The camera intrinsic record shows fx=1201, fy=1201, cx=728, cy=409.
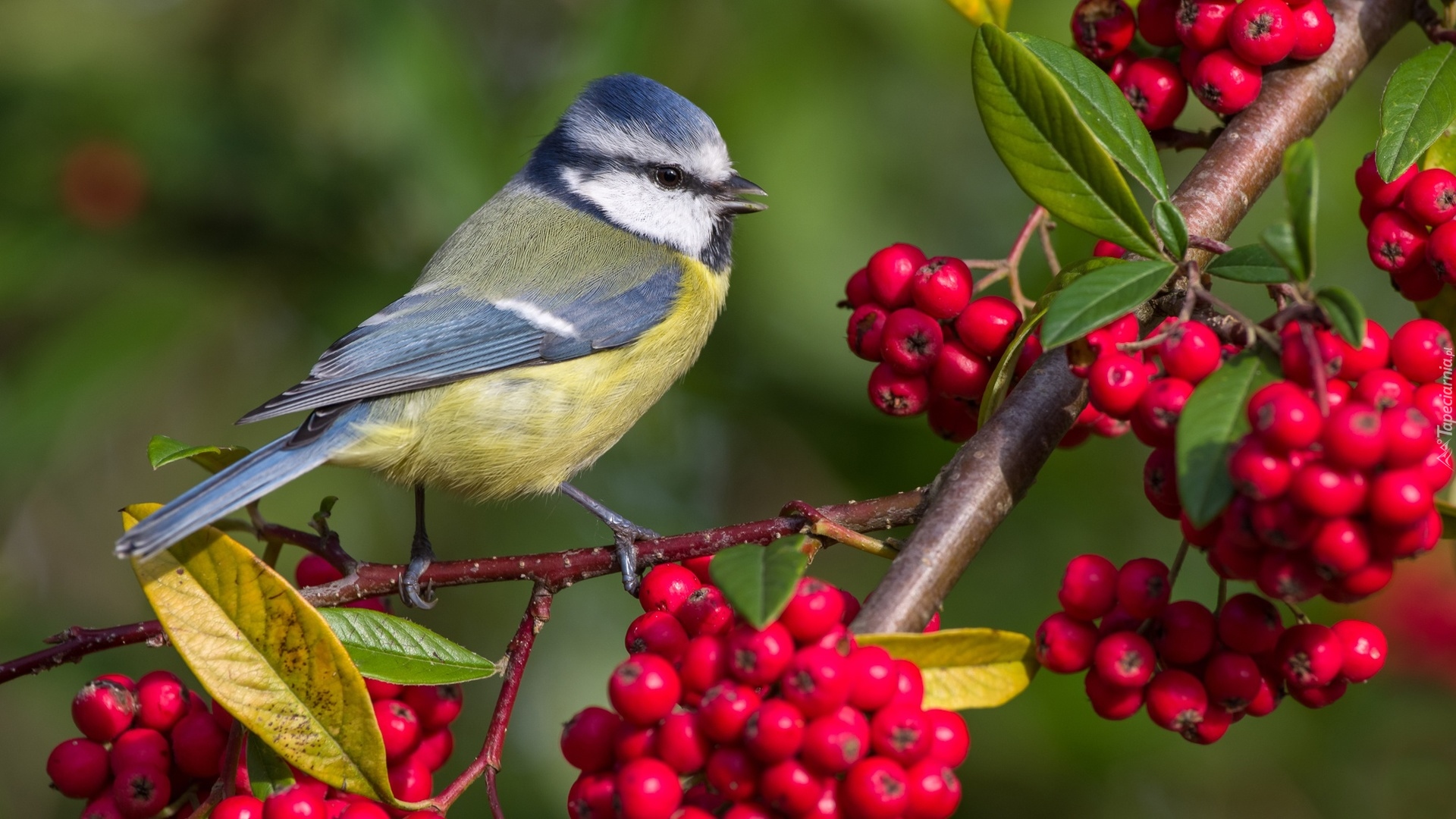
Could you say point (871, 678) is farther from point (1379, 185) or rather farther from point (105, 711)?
point (105, 711)

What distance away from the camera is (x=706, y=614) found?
1334mm

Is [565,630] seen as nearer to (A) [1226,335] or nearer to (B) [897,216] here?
(B) [897,216]

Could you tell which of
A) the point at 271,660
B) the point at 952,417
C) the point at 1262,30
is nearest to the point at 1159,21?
the point at 1262,30

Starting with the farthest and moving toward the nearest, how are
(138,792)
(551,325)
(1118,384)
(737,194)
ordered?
(737,194) < (551,325) < (138,792) < (1118,384)

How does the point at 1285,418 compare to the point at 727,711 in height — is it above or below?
above

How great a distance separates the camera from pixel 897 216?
122 inches

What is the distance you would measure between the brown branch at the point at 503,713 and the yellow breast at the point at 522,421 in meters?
0.93

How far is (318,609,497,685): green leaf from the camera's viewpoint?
1.45 metres

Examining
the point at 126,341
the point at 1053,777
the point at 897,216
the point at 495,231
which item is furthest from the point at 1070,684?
the point at 126,341

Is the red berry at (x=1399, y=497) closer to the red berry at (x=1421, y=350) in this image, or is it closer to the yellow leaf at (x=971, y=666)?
the red berry at (x=1421, y=350)

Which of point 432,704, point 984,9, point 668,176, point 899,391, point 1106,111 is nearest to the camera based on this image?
point 1106,111

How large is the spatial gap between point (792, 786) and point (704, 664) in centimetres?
15

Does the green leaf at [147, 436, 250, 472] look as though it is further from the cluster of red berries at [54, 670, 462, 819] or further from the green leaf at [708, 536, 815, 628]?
the green leaf at [708, 536, 815, 628]

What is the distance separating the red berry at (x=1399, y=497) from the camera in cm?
100
